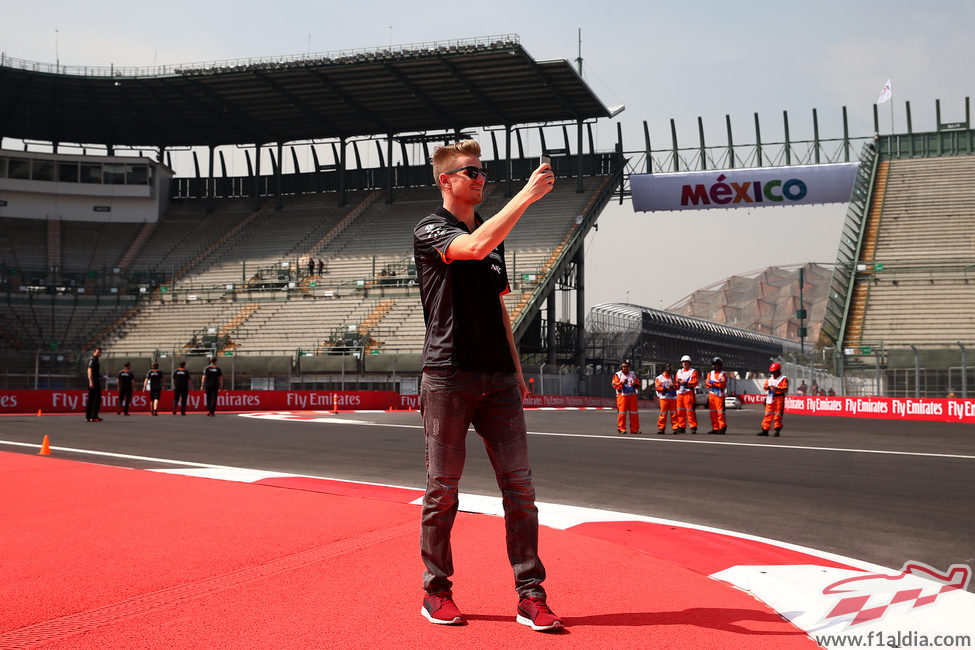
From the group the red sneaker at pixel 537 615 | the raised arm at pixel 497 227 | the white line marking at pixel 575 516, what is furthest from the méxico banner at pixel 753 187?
the red sneaker at pixel 537 615

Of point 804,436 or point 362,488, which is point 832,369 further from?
point 362,488

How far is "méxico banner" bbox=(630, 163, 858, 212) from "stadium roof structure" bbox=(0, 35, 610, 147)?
6116 millimetres

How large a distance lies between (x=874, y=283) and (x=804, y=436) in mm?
25894

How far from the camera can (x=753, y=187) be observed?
47094 millimetres

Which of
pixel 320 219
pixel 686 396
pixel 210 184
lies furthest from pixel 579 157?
pixel 686 396

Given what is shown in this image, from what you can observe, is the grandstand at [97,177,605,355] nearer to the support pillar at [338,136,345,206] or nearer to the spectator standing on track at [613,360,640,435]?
the support pillar at [338,136,345,206]

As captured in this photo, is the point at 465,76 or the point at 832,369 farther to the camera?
the point at 465,76

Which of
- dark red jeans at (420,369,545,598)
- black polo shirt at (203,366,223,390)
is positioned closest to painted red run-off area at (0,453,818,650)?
dark red jeans at (420,369,545,598)

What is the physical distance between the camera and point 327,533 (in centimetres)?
536

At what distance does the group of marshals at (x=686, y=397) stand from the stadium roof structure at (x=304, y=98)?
27207mm

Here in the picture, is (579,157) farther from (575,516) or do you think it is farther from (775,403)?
(575,516)

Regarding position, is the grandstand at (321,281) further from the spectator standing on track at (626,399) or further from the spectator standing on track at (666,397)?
the spectator standing on track at (666,397)

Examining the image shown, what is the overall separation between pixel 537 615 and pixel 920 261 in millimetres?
43603

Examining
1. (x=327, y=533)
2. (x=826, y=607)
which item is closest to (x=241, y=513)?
(x=327, y=533)
